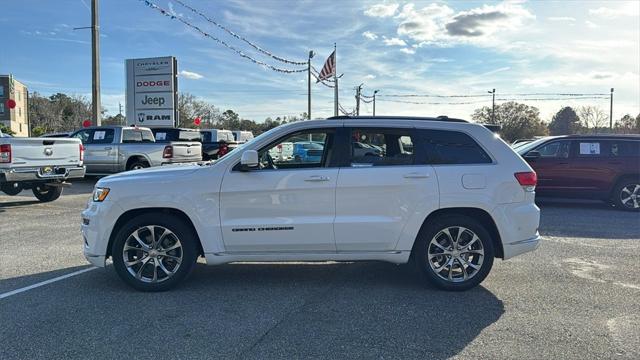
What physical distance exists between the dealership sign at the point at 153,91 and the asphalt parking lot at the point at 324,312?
18.2 metres

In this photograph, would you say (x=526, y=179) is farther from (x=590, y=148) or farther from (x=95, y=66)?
(x=95, y=66)

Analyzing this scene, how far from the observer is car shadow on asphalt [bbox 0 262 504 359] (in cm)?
379

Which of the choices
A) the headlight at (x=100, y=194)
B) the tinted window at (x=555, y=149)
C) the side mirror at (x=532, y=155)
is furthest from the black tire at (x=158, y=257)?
the tinted window at (x=555, y=149)

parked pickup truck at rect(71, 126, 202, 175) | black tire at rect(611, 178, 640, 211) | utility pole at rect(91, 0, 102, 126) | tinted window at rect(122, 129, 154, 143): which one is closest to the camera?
black tire at rect(611, 178, 640, 211)

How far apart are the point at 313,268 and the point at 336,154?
1.63 meters

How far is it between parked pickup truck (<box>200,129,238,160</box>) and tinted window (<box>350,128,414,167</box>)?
1441 centimetres

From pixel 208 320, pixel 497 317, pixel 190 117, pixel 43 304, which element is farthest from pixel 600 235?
pixel 190 117

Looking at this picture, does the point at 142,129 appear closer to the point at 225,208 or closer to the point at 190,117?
the point at 225,208

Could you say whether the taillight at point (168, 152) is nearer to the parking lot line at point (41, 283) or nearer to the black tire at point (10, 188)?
the black tire at point (10, 188)

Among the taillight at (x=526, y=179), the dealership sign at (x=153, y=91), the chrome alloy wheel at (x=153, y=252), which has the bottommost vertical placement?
the chrome alloy wheel at (x=153, y=252)

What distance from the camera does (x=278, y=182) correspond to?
4.95m

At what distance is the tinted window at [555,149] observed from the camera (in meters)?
11.2

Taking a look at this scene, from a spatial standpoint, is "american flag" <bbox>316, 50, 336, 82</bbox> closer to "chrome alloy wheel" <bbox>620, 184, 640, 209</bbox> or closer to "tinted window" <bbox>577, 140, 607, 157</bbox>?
"tinted window" <bbox>577, 140, 607, 157</bbox>

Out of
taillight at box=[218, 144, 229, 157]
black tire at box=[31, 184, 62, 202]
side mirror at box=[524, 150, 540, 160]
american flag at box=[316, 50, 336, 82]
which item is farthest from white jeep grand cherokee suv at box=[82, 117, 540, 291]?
american flag at box=[316, 50, 336, 82]
